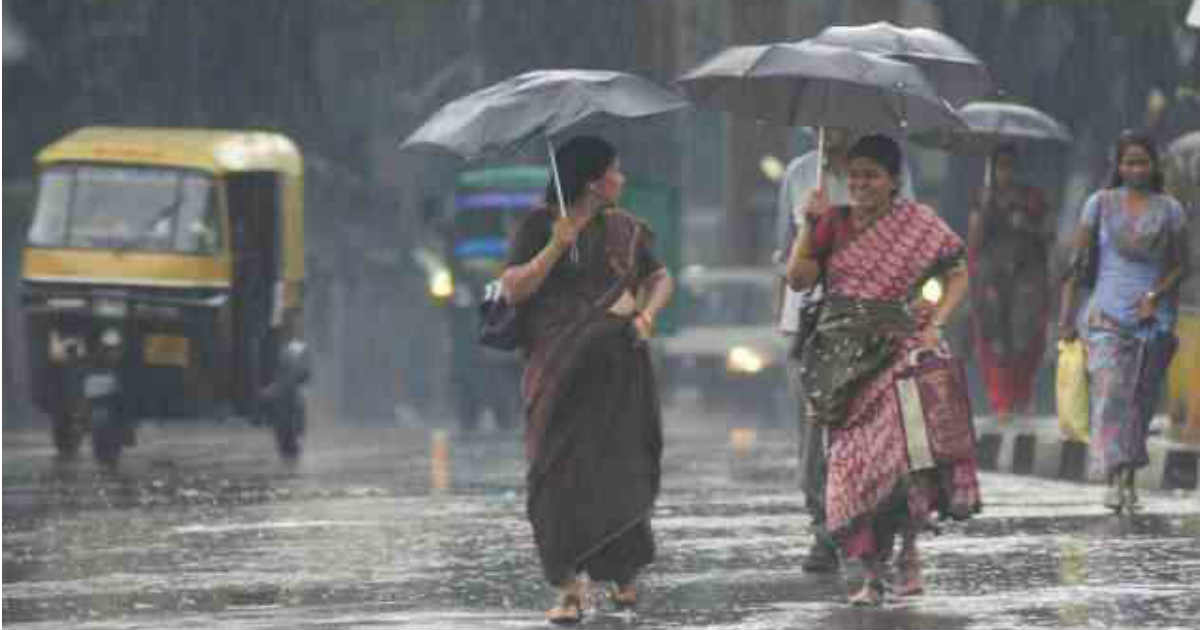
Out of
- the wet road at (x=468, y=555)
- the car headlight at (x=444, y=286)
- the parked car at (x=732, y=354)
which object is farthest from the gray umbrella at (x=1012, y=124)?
the parked car at (x=732, y=354)

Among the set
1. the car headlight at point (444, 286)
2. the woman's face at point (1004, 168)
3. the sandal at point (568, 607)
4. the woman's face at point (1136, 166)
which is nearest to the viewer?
the sandal at point (568, 607)

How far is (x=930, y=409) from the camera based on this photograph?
1320 centimetres

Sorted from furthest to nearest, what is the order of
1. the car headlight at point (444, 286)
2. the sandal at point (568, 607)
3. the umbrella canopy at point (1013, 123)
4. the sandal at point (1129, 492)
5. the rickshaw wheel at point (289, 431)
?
the car headlight at point (444, 286) < the rickshaw wheel at point (289, 431) < the umbrella canopy at point (1013, 123) < the sandal at point (1129, 492) < the sandal at point (568, 607)

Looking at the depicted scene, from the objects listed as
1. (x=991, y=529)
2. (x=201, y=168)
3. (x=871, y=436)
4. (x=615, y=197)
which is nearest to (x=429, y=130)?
(x=615, y=197)

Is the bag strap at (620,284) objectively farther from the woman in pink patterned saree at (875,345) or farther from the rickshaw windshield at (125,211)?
the rickshaw windshield at (125,211)

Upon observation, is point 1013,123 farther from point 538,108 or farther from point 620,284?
point 620,284

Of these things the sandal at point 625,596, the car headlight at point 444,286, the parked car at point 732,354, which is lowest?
the parked car at point 732,354

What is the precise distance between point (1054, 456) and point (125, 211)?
709cm

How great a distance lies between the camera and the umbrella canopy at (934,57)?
1513cm

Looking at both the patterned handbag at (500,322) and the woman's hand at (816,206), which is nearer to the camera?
the patterned handbag at (500,322)

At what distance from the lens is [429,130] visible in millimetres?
14133

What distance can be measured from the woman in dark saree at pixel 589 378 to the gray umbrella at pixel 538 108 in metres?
0.32

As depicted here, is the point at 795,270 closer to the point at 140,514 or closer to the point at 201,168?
the point at 140,514

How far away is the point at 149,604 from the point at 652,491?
1.82m
